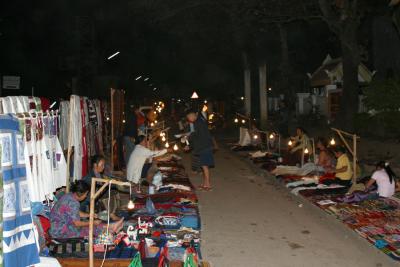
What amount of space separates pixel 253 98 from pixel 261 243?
3389 centimetres

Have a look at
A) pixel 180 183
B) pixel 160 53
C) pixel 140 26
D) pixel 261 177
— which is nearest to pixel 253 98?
pixel 160 53

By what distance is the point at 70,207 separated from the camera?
286 inches

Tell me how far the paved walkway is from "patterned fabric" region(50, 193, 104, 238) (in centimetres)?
211

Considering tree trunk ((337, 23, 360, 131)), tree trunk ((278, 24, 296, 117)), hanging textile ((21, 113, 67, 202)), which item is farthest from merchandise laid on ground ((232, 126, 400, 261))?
tree trunk ((278, 24, 296, 117))

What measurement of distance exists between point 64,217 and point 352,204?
6106 millimetres

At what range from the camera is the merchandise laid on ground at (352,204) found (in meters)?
8.27

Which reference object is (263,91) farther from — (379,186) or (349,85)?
(379,186)

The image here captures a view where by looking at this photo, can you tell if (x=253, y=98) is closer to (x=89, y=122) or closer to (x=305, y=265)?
(x=89, y=122)

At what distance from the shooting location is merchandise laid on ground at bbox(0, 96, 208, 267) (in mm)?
5266

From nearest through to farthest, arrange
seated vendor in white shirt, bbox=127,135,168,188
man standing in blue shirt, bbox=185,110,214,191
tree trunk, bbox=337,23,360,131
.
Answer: seated vendor in white shirt, bbox=127,135,168,188 → man standing in blue shirt, bbox=185,110,214,191 → tree trunk, bbox=337,23,360,131

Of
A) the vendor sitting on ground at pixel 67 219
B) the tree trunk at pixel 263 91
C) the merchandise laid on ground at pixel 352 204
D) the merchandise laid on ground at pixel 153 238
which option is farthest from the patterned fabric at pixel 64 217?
the tree trunk at pixel 263 91

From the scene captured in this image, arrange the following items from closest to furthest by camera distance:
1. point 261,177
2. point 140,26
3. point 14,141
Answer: point 14,141, point 261,177, point 140,26

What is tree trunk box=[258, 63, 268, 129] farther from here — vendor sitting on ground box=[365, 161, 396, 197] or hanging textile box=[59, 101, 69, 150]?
hanging textile box=[59, 101, 69, 150]

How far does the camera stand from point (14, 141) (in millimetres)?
5297
